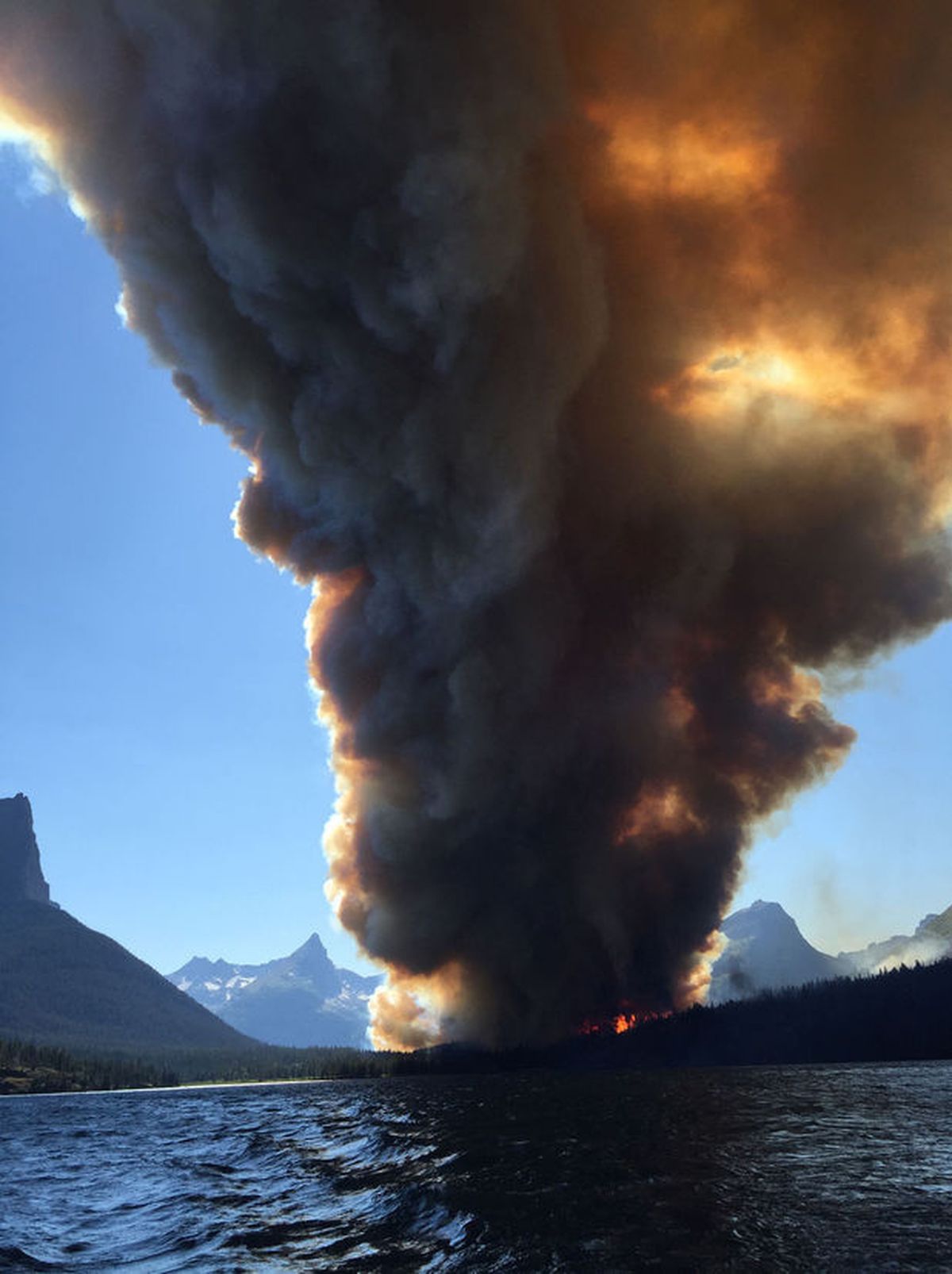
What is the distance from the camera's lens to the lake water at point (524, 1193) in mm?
18031

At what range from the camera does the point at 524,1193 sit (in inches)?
984

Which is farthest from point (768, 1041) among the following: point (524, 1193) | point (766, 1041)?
point (524, 1193)

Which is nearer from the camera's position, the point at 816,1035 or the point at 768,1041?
the point at 768,1041

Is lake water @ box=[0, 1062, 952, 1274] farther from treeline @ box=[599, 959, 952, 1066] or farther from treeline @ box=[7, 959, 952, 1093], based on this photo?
treeline @ box=[599, 959, 952, 1066]

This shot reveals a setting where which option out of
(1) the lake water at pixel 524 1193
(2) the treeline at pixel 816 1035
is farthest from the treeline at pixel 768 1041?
(1) the lake water at pixel 524 1193

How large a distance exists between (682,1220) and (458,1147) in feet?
69.2

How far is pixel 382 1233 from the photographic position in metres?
21.2

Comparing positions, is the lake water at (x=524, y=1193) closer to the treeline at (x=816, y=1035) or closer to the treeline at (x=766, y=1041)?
the treeline at (x=766, y=1041)

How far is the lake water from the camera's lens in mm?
18031

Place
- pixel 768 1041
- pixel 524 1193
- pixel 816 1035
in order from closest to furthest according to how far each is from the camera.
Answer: pixel 524 1193, pixel 768 1041, pixel 816 1035

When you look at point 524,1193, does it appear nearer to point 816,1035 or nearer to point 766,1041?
point 766,1041

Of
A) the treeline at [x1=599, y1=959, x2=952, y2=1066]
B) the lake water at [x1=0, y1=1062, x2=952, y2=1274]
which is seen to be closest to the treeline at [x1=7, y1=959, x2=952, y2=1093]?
the treeline at [x1=599, y1=959, x2=952, y2=1066]

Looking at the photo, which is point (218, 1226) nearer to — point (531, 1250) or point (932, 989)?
point (531, 1250)

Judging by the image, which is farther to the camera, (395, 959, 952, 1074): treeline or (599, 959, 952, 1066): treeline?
(599, 959, 952, 1066): treeline
